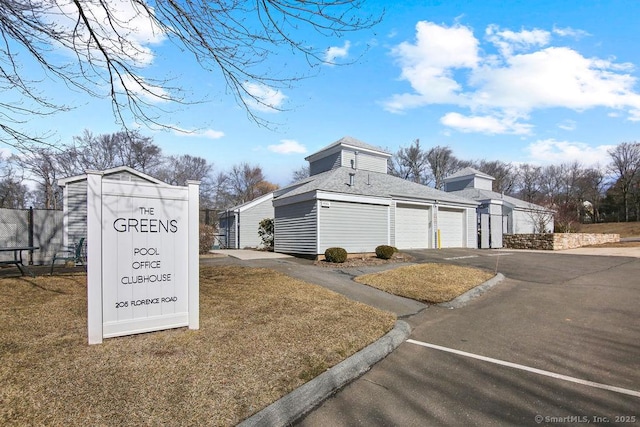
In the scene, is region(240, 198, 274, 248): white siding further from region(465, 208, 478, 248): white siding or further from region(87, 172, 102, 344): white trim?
region(87, 172, 102, 344): white trim

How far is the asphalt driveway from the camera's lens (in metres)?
3.03

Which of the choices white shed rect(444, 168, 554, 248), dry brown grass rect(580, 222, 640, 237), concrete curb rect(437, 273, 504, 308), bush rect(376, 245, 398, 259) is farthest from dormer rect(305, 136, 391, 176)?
dry brown grass rect(580, 222, 640, 237)

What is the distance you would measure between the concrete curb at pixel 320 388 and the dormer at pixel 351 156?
17.5m

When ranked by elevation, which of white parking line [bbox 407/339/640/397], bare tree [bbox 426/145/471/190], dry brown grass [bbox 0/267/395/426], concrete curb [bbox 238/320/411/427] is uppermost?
bare tree [bbox 426/145/471/190]

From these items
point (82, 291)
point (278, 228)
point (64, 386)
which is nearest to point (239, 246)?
point (278, 228)

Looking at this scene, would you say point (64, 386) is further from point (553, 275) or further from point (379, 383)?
point (553, 275)

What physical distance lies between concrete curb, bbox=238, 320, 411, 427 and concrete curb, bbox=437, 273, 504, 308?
2.76 meters

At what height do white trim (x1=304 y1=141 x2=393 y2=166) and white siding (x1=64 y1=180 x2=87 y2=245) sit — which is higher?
white trim (x1=304 y1=141 x2=393 y2=166)

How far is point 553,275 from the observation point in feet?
34.5

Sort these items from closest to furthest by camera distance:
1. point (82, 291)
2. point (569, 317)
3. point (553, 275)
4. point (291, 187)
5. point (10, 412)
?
point (10, 412) → point (569, 317) → point (82, 291) → point (553, 275) → point (291, 187)

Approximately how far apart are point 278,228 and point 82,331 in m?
13.0

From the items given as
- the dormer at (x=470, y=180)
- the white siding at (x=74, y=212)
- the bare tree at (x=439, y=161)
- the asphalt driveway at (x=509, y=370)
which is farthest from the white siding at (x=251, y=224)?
the bare tree at (x=439, y=161)

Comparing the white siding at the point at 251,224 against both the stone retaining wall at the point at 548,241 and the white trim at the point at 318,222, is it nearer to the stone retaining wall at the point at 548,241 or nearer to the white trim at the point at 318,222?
the white trim at the point at 318,222

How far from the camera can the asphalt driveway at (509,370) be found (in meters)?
3.03
